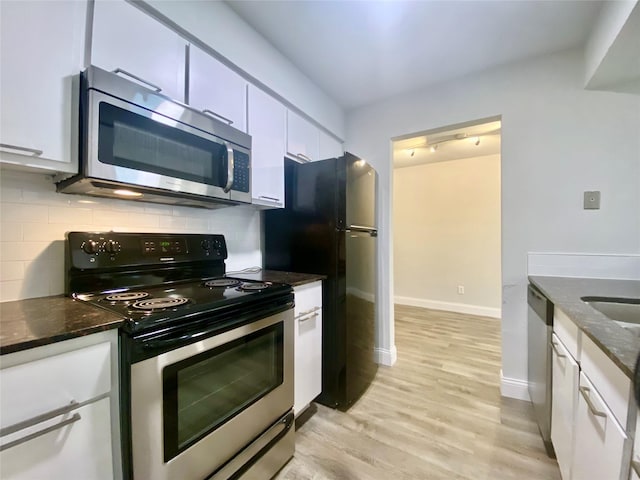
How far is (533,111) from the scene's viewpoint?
2.04 metres

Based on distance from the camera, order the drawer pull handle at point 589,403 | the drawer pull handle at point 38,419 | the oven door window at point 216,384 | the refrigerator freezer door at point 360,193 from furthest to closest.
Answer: the refrigerator freezer door at point 360,193 → the oven door window at point 216,384 → the drawer pull handle at point 589,403 → the drawer pull handle at point 38,419

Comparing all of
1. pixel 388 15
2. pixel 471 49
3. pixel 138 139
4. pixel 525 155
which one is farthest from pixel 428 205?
Result: pixel 138 139

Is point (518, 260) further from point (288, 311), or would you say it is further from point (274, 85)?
point (274, 85)

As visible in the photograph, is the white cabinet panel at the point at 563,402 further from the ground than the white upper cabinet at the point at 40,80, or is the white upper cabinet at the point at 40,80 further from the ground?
the white upper cabinet at the point at 40,80

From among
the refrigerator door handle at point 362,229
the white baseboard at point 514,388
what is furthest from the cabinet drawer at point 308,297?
the white baseboard at point 514,388

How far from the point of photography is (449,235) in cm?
454

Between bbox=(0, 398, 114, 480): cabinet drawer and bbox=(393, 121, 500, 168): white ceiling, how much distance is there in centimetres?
306

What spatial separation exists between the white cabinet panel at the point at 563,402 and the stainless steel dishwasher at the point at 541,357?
0.08 metres

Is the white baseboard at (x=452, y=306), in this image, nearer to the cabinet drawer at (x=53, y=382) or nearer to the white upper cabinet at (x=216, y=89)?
the white upper cabinet at (x=216, y=89)

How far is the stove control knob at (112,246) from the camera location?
1281 mm

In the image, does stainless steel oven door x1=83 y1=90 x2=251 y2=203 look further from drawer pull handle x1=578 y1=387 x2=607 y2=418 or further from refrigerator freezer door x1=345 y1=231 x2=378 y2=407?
drawer pull handle x1=578 y1=387 x2=607 y2=418

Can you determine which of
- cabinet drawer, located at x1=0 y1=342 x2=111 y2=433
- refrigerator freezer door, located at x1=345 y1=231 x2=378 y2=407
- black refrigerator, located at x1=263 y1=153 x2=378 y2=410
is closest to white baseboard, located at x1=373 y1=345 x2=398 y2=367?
refrigerator freezer door, located at x1=345 y1=231 x2=378 y2=407

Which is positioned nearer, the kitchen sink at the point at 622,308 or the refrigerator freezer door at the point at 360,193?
the kitchen sink at the point at 622,308

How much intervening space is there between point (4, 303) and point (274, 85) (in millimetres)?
1801
